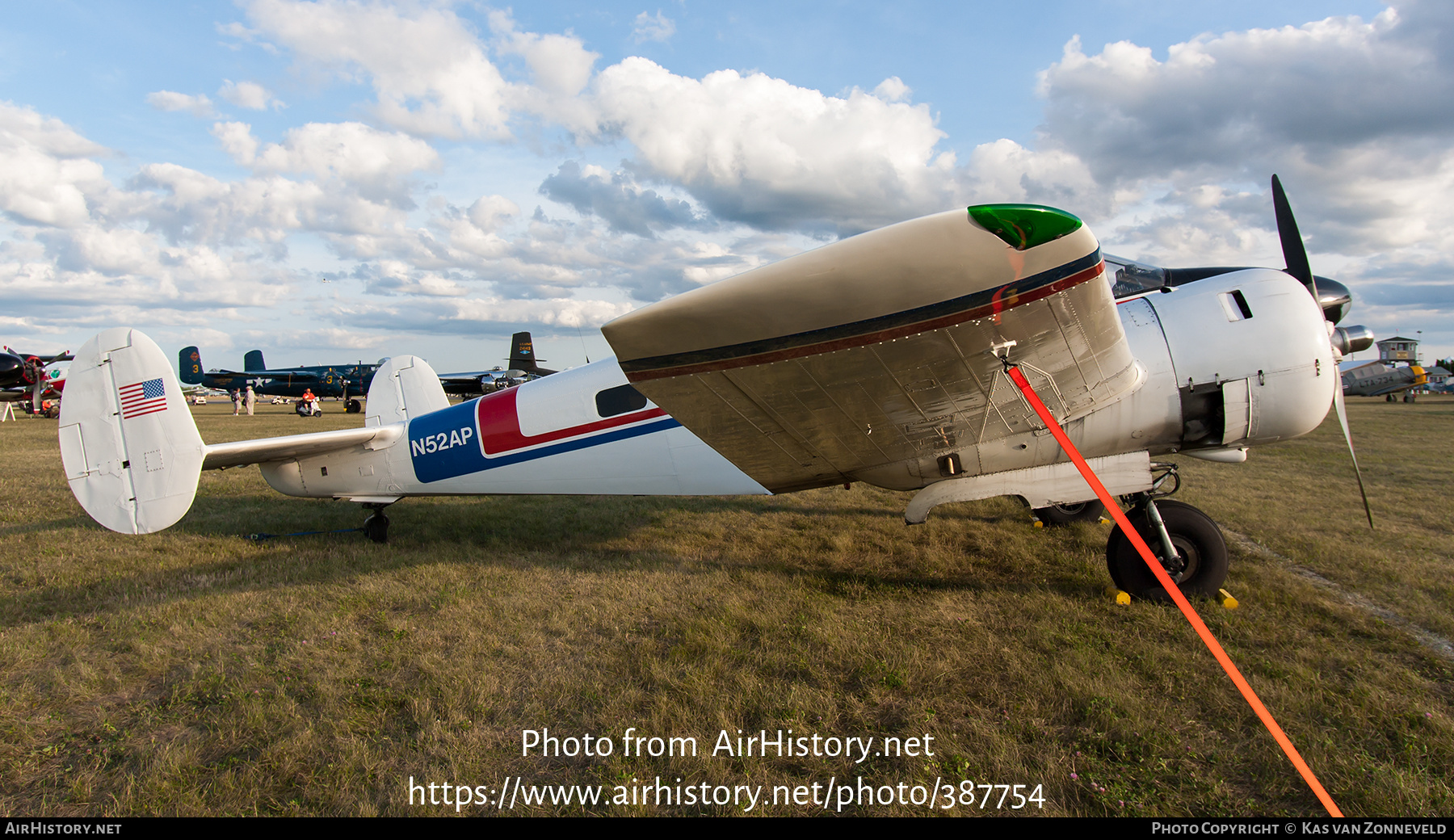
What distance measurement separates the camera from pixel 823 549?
19.4ft

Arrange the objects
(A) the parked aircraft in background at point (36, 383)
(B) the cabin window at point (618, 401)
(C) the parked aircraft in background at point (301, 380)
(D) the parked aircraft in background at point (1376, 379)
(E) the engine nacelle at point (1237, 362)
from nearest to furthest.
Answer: (E) the engine nacelle at point (1237, 362) → (B) the cabin window at point (618, 401) → (A) the parked aircraft in background at point (36, 383) → (D) the parked aircraft in background at point (1376, 379) → (C) the parked aircraft in background at point (301, 380)

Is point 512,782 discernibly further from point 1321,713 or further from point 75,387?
point 75,387

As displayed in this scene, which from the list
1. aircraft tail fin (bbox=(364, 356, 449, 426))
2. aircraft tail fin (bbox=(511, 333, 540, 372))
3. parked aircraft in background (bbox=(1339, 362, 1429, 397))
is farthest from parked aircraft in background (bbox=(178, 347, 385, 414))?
parked aircraft in background (bbox=(1339, 362, 1429, 397))

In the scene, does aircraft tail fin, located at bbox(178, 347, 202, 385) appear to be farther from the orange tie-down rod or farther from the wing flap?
the orange tie-down rod

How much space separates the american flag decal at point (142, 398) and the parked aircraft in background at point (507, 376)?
2260 cm

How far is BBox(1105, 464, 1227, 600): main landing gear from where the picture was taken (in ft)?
13.6

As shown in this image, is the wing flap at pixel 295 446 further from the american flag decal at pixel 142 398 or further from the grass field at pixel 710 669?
the grass field at pixel 710 669

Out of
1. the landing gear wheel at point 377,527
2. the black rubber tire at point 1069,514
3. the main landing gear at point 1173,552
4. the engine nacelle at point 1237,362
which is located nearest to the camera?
the engine nacelle at point 1237,362

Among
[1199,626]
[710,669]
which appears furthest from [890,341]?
Answer: [710,669]

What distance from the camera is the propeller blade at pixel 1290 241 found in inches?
181

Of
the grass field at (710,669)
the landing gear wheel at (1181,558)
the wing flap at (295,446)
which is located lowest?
the grass field at (710,669)

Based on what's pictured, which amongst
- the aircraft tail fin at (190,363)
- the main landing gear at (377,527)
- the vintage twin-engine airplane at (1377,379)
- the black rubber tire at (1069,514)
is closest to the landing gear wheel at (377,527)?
the main landing gear at (377,527)

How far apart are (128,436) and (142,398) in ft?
1.05
